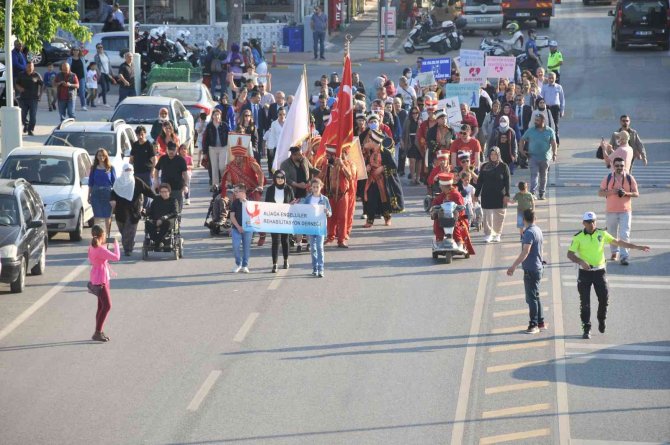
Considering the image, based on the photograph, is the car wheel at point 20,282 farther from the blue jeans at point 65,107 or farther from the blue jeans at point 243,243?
the blue jeans at point 65,107

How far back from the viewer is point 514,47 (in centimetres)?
4778

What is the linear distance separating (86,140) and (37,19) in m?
7.65

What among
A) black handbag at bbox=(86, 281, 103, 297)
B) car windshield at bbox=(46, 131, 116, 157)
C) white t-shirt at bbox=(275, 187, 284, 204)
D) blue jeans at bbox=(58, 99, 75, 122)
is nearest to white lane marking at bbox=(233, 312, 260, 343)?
black handbag at bbox=(86, 281, 103, 297)

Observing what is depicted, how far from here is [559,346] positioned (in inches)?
697

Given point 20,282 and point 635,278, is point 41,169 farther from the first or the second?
point 635,278

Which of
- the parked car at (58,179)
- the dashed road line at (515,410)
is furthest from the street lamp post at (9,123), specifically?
the dashed road line at (515,410)

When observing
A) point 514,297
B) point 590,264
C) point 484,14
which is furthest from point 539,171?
point 484,14

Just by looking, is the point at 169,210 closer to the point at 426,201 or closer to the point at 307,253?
the point at 307,253

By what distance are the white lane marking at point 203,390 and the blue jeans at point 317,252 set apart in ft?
16.8

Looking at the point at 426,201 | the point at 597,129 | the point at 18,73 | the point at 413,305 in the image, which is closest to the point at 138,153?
the point at 426,201

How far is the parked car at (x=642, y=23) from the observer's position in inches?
2088

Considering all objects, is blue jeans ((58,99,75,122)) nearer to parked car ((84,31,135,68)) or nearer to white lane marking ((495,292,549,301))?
parked car ((84,31,135,68))

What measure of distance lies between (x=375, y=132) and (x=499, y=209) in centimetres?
271

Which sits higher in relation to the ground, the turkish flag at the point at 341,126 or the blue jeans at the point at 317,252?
the turkish flag at the point at 341,126
